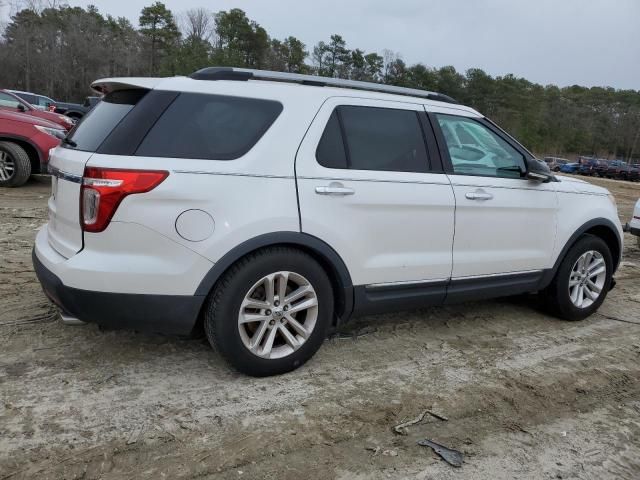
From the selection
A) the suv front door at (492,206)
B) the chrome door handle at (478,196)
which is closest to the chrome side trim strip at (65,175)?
the suv front door at (492,206)

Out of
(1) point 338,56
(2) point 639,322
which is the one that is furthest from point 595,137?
(2) point 639,322

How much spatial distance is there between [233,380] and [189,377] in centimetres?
27

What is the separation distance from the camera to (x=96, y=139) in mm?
3082

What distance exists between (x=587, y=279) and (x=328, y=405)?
2.94 m

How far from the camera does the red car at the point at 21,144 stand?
880 centimetres

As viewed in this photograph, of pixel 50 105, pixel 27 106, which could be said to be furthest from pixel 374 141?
pixel 50 105

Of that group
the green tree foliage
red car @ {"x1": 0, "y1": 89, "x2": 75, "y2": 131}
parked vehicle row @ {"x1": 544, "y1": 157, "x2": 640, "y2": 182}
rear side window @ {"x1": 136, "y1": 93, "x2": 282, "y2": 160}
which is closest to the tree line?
the green tree foliage

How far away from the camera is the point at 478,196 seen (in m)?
3.94

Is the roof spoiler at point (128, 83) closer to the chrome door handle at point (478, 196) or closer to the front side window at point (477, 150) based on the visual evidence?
the front side window at point (477, 150)

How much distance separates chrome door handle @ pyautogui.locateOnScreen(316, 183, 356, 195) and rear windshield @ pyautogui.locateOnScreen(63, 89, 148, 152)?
114 cm

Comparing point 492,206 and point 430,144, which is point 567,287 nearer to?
point 492,206

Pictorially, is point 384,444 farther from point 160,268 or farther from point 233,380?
point 160,268

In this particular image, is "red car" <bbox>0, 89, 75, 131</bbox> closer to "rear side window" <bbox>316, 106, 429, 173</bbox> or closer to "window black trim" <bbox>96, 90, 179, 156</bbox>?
"window black trim" <bbox>96, 90, 179, 156</bbox>

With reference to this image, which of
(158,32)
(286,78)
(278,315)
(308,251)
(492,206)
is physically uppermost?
(158,32)
